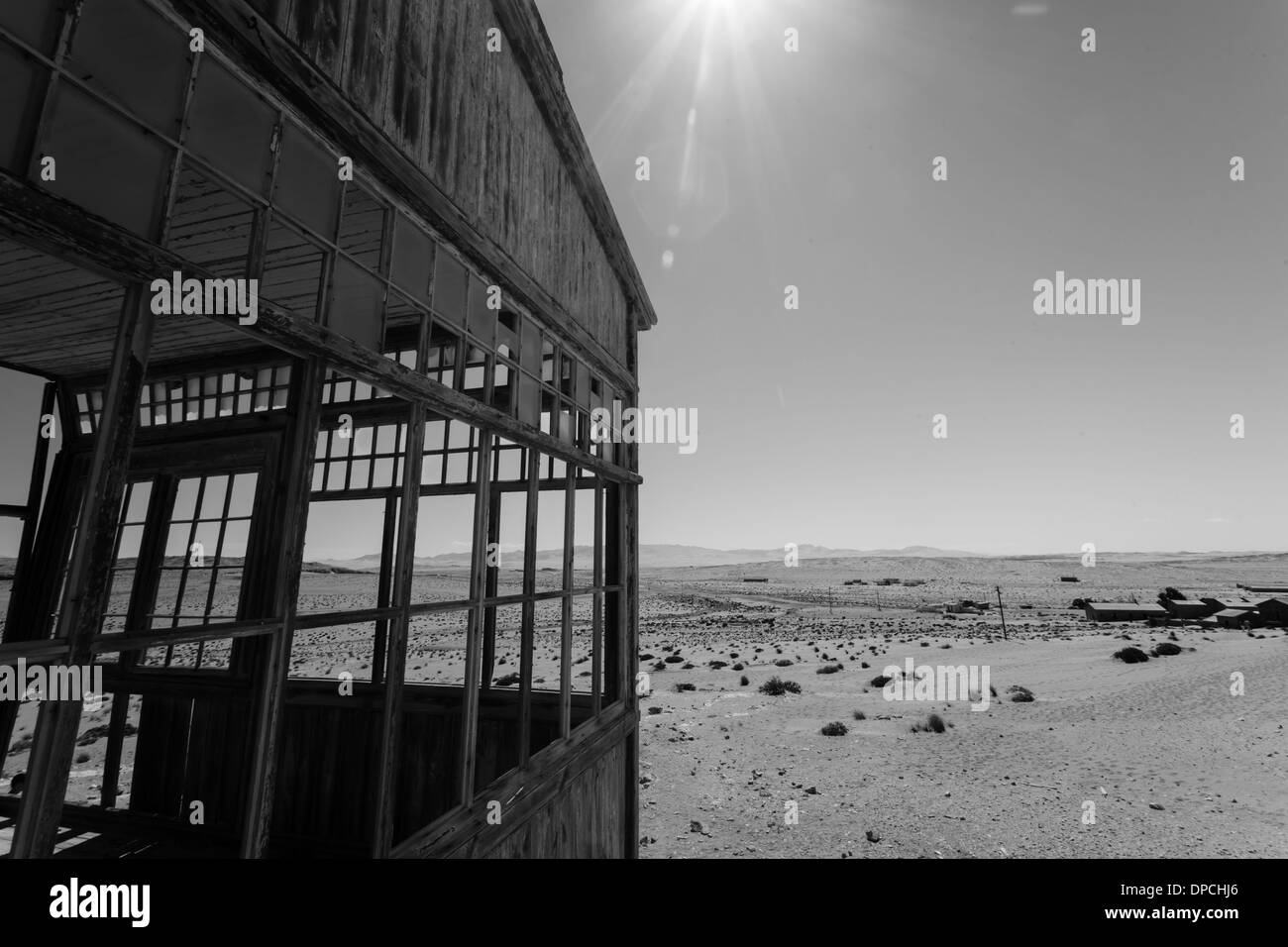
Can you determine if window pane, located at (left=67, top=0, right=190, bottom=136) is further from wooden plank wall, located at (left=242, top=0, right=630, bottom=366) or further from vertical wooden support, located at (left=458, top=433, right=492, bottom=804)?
vertical wooden support, located at (left=458, top=433, right=492, bottom=804)

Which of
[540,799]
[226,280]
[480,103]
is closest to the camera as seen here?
[226,280]

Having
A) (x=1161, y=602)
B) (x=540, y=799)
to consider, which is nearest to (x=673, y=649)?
(x=540, y=799)

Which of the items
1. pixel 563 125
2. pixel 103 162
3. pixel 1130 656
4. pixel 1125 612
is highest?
pixel 563 125

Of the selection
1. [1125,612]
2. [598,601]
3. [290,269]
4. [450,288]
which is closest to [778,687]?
[598,601]

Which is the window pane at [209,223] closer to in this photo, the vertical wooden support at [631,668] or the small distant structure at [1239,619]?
the vertical wooden support at [631,668]

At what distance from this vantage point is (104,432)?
1.70 metres

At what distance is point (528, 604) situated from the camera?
4227 millimetres

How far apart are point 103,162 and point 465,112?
2455 millimetres

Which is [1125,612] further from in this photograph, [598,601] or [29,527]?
[29,527]

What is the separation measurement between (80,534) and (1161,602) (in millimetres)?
47857

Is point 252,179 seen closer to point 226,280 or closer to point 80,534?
point 226,280

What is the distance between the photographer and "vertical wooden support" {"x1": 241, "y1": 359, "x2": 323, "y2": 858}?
222 cm
